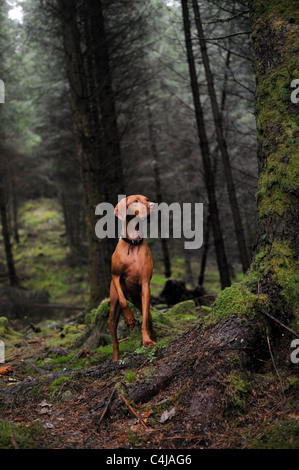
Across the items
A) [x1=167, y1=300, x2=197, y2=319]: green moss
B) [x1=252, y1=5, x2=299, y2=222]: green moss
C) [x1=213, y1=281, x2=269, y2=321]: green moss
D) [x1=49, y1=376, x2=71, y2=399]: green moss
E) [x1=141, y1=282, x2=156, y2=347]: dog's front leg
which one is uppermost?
[x1=252, y1=5, x2=299, y2=222]: green moss

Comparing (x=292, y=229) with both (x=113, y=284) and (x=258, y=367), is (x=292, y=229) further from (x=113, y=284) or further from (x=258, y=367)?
(x=113, y=284)

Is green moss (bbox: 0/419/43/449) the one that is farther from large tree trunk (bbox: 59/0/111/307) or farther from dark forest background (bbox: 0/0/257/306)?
large tree trunk (bbox: 59/0/111/307)

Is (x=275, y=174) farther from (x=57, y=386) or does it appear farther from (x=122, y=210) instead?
(x=57, y=386)

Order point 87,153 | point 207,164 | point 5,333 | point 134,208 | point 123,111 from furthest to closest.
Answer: point 123,111
point 207,164
point 87,153
point 5,333
point 134,208

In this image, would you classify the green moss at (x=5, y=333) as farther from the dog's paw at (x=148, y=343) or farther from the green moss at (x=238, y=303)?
the green moss at (x=238, y=303)

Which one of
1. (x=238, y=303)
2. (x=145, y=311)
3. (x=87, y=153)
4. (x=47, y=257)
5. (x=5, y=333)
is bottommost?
(x=5, y=333)

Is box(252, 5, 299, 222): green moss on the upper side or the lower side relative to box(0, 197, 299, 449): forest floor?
upper

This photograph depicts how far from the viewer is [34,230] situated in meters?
33.7

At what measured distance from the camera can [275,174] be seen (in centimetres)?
331

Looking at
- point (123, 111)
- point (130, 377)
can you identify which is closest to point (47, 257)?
point (123, 111)

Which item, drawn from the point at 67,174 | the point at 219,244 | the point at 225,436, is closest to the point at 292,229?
the point at 225,436

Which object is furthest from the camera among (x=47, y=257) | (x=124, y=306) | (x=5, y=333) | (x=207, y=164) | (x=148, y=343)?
(x=47, y=257)

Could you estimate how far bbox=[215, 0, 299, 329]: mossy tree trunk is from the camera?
3096 millimetres

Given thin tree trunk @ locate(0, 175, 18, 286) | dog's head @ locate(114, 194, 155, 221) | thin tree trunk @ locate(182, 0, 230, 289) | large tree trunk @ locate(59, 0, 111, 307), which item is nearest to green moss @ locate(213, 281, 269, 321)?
dog's head @ locate(114, 194, 155, 221)
